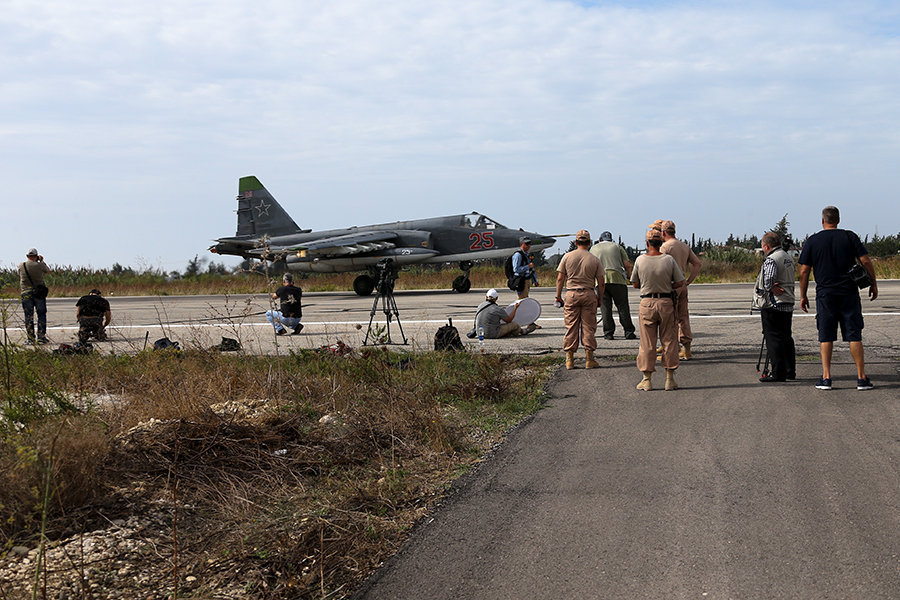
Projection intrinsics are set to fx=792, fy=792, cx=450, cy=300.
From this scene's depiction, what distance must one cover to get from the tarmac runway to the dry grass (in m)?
1.01

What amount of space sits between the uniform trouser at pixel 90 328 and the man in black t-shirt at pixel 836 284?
37.6ft

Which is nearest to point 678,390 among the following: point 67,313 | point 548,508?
point 548,508

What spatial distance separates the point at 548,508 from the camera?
5375 millimetres

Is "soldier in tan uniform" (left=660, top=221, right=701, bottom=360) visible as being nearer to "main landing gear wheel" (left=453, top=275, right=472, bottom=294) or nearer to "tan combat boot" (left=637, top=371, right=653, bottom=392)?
"tan combat boot" (left=637, top=371, right=653, bottom=392)

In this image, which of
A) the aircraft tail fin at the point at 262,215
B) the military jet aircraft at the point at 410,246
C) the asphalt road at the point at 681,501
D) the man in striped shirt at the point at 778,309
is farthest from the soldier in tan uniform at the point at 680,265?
the aircraft tail fin at the point at 262,215

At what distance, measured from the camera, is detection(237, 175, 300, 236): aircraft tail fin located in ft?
122

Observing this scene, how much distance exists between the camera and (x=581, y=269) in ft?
34.8

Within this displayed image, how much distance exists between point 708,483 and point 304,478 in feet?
10.0

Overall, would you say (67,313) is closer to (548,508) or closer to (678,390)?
(678,390)

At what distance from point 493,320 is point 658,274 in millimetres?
5461

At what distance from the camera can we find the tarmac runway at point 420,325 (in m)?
13.0

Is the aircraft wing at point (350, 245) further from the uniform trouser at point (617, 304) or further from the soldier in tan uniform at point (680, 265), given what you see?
the soldier in tan uniform at point (680, 265)

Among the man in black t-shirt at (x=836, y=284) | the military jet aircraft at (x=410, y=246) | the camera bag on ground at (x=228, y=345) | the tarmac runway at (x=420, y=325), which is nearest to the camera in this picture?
the man in black t-shirt at (x=836, y=284)

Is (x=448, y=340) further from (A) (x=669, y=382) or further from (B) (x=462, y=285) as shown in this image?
(B) (x=462, y=285)
